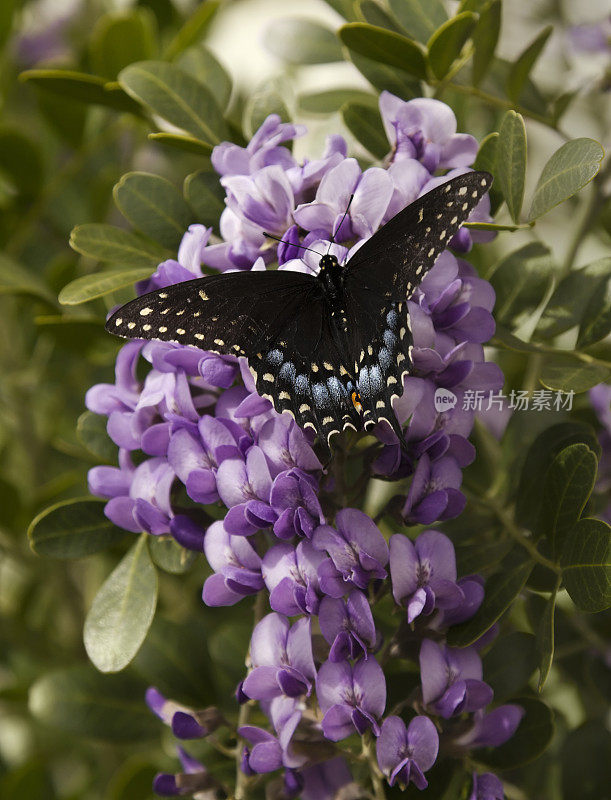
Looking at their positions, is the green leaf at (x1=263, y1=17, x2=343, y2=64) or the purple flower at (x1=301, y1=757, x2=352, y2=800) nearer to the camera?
the purple flower at (x1=301, y1=757, x2=352, y2=800)

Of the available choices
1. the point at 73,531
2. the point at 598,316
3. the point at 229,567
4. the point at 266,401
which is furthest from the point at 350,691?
→ the point at 598,316

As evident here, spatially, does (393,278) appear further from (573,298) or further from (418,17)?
(418,17)

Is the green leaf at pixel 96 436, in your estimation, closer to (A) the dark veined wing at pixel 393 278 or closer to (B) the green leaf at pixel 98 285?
(B) the green leaf at pixel 98 285

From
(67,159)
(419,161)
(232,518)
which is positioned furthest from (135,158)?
(232,518)

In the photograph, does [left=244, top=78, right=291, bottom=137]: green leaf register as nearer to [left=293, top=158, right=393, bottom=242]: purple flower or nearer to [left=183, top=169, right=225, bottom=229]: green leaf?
[left=183, top=169, right=225, bottom=229]: green leaf

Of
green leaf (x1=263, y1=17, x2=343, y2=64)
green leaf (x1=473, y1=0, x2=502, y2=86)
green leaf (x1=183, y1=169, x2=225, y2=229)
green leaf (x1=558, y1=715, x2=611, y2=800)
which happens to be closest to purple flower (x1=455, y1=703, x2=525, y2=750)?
green leaf (x1=558, y1=715, x2=611, y2=800)

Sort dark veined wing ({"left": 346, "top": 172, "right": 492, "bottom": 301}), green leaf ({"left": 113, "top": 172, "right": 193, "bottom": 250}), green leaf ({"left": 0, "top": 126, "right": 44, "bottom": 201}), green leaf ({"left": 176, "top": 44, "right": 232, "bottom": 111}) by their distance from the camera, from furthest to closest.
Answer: green leaf ({"left": 0, "top": 126, "right": 44, "bottom": 201}) < green leaf ({"left": 176, "top": 44, "right": 232, "bottom": 111}) < green leaf ({"left": 113, "top": 172, "right": 193, "bottom": 250}) < dark veined wing ({"left": 346, "top": 172, "right": 492, "bottom": 301})

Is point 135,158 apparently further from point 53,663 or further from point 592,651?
point 592,651

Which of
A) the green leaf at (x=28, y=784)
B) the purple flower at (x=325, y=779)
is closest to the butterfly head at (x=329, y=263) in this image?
the purple flower at (x=325, y=779)
